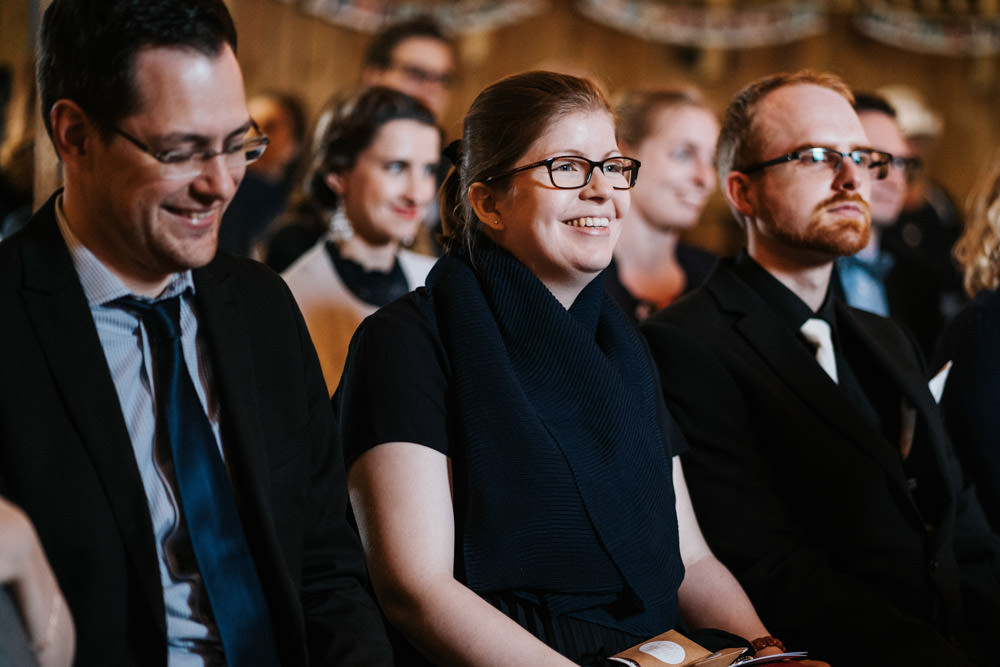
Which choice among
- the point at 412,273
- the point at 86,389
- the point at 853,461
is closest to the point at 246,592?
the point at 86,389

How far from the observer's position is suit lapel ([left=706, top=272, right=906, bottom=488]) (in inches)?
74.7

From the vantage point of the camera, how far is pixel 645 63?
6668mm

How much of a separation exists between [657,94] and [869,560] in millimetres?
1817

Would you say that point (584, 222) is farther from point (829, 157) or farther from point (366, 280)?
point (366, 280)

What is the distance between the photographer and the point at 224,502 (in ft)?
4.16

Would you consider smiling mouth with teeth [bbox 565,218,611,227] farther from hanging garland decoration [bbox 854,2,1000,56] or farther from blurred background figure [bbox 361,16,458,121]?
hanging garland decoration [bbox 854,2,1000,56]

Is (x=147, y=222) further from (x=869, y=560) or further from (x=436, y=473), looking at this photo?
(x=869, y=560)

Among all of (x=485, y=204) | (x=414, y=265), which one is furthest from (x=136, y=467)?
(x=414, y=265)

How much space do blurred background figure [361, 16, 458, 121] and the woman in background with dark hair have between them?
204cm

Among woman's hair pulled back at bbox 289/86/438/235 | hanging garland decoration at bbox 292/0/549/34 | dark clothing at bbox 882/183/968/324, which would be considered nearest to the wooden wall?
hanging garland decoration at bbox 292/0/549/34

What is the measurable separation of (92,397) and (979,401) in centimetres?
186

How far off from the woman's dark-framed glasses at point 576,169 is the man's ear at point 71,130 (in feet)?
2.20

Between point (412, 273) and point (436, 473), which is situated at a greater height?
point (412, 273)

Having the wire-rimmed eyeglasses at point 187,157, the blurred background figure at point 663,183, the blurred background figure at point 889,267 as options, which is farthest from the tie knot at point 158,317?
the blurred background figure at point 889,267
